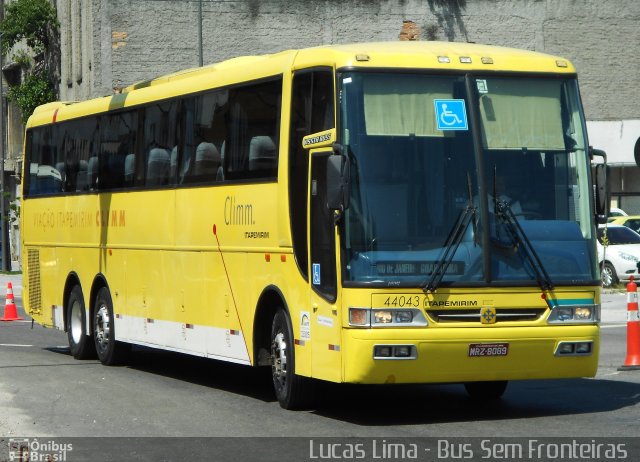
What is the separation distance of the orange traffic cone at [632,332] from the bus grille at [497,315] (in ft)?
14.4

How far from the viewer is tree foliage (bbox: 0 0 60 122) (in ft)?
173

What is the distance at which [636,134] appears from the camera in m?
52.2

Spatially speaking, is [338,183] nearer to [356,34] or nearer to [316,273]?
[316,273]

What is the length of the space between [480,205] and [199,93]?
15.1 ft

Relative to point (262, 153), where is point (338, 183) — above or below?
below

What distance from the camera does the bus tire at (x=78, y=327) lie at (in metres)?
19.4

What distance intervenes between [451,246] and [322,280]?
1.19 metres

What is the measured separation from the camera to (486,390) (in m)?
13.9

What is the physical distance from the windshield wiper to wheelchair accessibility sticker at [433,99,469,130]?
468 millimetres

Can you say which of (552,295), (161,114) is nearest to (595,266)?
(552,295)

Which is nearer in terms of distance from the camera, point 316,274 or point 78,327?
point 316,274

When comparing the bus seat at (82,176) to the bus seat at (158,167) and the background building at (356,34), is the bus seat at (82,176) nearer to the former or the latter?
the bus seat at (158,167)

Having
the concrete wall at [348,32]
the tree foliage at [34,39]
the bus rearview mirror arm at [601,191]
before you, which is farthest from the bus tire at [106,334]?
the tree foliage at [34,39]

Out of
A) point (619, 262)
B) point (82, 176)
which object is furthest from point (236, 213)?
point (619, 262)
